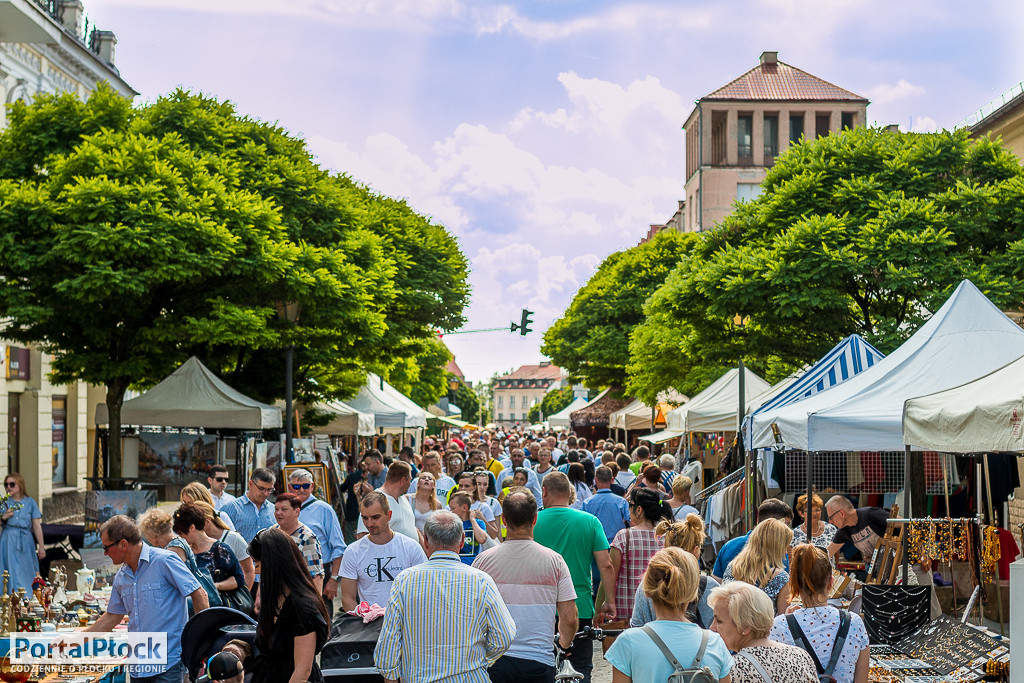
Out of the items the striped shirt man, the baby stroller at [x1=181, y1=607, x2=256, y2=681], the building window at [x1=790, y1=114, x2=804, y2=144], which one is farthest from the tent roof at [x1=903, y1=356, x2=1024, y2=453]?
the building window at [x1=790, y1=114, x2=804, y2=144]

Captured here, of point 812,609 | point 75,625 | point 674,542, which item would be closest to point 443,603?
point 812,609

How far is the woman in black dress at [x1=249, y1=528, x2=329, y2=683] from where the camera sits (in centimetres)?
552

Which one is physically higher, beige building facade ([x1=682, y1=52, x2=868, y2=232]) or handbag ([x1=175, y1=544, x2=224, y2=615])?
beige building facade ([x1=682, y1=52, x2=868, y2=232])

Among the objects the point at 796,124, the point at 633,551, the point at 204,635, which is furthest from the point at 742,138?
the point at 204,635

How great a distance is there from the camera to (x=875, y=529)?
1175 cm

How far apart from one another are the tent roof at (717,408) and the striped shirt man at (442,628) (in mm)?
16691

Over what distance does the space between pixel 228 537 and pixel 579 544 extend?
261 cm

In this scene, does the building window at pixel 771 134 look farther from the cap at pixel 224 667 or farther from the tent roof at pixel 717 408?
the cap at pixel 224 667

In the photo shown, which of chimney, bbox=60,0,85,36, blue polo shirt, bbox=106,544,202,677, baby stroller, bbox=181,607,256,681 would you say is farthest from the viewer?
chimney, bbox=60,0,85,36

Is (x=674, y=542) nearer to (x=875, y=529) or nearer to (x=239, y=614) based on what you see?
(x=239, y=614)

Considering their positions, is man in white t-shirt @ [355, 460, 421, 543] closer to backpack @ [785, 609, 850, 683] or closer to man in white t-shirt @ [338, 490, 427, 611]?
man in white t-shirt @ [338, 490, 427, 611]

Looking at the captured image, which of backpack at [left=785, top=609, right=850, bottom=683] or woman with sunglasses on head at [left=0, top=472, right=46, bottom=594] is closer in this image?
backpack at [left=785, top=609, right=850, bottom=683]

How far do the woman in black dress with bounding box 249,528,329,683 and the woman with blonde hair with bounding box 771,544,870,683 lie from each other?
2235 mm

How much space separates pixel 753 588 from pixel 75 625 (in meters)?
6.02
